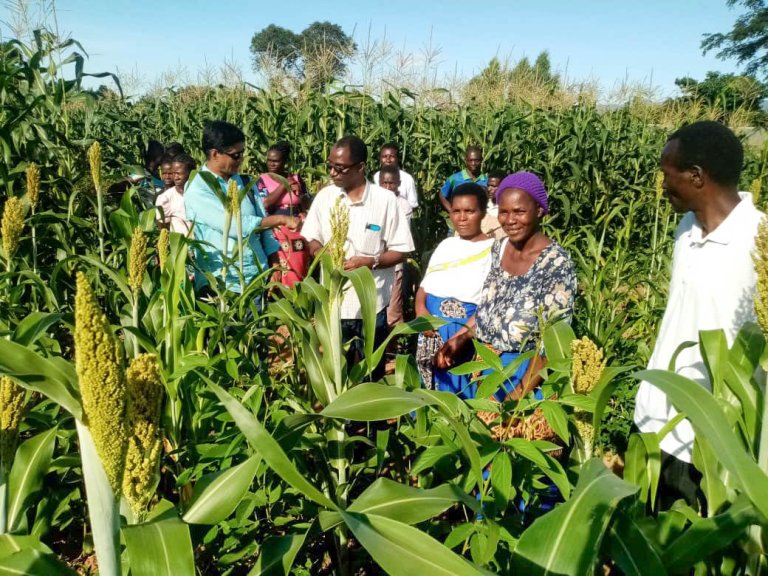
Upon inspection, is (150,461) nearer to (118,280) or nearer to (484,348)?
(484,348)

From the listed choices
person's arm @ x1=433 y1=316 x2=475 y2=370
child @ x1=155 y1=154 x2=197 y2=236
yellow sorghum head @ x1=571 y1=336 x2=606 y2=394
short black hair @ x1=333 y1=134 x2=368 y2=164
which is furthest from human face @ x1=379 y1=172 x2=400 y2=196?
yellow sorghum head @ x1=571 y1=336 x2=606 y2=394

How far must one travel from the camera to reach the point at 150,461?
0.88 m

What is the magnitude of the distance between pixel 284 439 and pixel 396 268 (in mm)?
3356

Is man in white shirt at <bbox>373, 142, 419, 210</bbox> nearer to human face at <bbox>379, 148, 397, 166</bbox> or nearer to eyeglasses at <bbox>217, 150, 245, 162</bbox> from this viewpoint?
human face at <bbox>379, 148, 397, 166</bbox>

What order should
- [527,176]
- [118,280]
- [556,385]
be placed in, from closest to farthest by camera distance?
1. [556,385]
2. [118,280]
3. [527,176]

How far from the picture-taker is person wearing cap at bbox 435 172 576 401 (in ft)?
8.32

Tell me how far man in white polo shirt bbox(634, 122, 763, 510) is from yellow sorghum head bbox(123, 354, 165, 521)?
5.61 ft

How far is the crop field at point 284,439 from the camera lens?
0.93 m

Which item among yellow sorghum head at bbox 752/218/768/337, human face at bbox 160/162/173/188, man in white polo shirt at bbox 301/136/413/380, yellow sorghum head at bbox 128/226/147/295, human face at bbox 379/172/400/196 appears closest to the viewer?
yellow sorghum head at bbox 752/218/768/337

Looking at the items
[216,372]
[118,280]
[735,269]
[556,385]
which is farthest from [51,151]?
[735,269]

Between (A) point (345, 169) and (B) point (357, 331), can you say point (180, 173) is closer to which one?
(A) point (345, 169)

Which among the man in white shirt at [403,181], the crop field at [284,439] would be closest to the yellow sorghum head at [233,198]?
the crop field at [284,439]

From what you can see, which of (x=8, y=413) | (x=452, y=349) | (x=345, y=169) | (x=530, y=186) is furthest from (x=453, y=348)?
(x=8, y=413)

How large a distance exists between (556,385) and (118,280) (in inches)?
60.4
